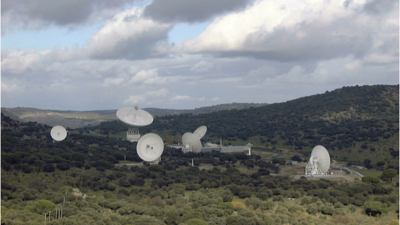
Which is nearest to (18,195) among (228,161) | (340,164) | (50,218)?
(50,218)

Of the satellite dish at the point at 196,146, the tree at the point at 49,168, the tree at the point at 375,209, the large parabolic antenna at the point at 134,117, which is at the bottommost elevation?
the tree at the point at 375,209

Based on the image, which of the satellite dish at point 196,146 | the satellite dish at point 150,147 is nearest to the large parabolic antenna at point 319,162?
the satellite dish at point 150,147

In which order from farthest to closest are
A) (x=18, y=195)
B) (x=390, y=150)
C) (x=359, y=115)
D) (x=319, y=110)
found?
1. (x=319, y=110)
2. (x=359, y=115)
3. (x=390, y=150)
4. (x=18, y=195)

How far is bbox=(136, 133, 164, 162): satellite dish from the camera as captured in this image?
7062cm

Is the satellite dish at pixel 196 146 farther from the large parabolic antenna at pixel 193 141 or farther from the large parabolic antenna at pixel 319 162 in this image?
the large parabolic antenna at pixel 319 162

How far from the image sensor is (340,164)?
83625 mm

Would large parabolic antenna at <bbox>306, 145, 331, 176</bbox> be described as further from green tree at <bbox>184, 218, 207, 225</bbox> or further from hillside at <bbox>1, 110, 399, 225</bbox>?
green tree at <bbox>184, 218, 207, 225</bbox>

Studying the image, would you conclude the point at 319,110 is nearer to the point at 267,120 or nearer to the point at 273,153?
the point at 267,120

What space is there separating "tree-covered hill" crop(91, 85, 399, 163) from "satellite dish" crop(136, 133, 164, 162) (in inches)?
1459

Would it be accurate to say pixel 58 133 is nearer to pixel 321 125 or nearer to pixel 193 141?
pixel 193 141

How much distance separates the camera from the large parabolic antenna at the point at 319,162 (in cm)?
6506

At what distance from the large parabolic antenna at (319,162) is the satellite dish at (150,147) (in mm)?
21745

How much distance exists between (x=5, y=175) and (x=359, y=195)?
134ft

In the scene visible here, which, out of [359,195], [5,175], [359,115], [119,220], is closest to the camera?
[119,220]
